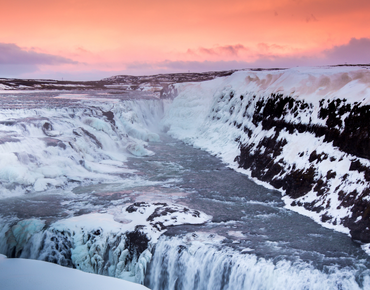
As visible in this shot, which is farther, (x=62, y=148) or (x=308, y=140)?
(x=62, y=148)

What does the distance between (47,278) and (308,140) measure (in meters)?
13.1

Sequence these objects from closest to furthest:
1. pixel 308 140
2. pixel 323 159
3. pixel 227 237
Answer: pixel 227 237, pixel 323 159, pixel 308 140

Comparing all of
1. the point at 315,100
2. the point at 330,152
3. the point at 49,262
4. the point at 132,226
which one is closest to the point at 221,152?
the point at 315,100

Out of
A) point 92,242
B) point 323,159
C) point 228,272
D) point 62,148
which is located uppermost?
point 62,148

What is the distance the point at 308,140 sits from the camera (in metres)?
17.3

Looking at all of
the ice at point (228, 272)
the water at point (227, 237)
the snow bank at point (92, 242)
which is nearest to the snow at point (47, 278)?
the snow bank at point (92, 242)

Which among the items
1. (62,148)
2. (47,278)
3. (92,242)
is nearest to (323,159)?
(92,242)

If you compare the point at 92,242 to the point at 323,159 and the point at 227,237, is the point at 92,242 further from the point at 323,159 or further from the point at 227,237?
the point at 323,159

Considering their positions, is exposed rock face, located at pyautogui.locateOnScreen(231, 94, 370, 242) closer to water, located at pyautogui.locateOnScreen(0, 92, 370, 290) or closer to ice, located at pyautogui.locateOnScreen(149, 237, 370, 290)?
water, located at pyautogui.locateOnScreen(0, 92, 370, 290)

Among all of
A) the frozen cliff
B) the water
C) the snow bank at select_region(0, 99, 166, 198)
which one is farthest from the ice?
the snow bank at select_region(0, 99, 166, 198)

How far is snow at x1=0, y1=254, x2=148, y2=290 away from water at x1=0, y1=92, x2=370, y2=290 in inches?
50.0

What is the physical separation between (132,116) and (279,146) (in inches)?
772

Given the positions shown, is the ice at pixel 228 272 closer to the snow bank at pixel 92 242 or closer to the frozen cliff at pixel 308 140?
the snow bank at pixel 92 242

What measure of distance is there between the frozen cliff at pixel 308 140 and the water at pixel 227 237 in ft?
3.38
